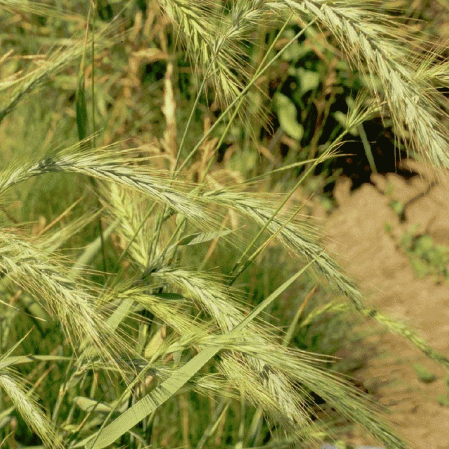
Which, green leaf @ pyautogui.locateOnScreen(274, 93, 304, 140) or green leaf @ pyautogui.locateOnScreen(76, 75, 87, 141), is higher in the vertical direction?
green leaf @ pyautogui.locateOnScreen(76, 75, 87, 141)

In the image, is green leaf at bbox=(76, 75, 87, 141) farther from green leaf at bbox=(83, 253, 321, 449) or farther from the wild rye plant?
green leaf at bbox=(83, 253, 321, 449)

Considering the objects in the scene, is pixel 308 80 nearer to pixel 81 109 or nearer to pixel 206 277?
pixel 81 109

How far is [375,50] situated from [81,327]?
55 centimetres

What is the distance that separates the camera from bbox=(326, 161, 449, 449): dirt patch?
2215 mm

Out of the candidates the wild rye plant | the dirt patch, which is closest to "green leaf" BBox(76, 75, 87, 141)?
the wild rye plant

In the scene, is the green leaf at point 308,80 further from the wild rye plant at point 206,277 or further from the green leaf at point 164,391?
the green leaf at point 164,391

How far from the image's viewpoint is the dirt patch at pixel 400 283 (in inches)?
87.2

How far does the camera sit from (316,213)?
2994mm

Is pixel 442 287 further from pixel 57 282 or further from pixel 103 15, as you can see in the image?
pixel 57 282

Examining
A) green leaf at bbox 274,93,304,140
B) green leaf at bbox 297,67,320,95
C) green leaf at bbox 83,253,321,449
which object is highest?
green leaf at bbox 83,253,321,449

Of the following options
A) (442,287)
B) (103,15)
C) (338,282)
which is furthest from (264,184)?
(338,282)

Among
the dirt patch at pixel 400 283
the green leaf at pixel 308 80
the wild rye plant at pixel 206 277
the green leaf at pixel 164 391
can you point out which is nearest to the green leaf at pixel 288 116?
the green leaf at pixel 308 80

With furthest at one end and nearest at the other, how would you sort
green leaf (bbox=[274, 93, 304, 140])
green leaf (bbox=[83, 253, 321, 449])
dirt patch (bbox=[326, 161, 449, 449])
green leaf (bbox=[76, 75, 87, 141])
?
green leaf (bbox=[274, 93, 304, 140])
dirt patch (bbox=[326, 161, 449, 449])
green leaf (bbox=[76, 75, 87, 141])
green leaf (bbox=[83, 253, 321, 449])

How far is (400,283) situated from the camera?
2.70 metres
